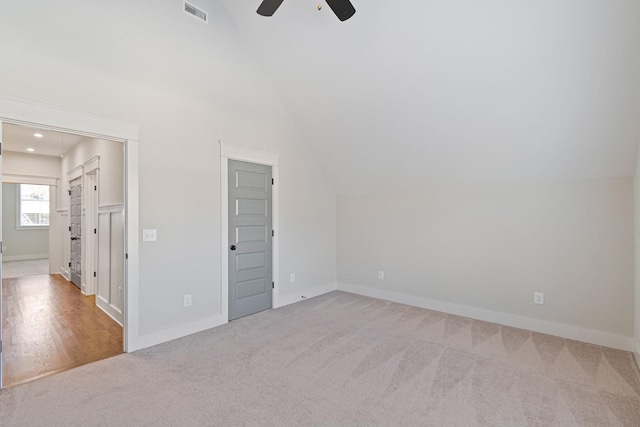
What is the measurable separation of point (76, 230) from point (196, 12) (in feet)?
15.1

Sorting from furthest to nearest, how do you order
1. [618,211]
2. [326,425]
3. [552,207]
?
[552,207], [618,211], [326,425]

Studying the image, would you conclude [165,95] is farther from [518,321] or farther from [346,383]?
[518,321]

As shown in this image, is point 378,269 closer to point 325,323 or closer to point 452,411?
point 325,323

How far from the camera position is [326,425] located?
1.95 meters

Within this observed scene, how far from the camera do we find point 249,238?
406 centimetres

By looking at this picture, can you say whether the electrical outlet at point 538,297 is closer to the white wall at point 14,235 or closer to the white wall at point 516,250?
the white wall at point 516,250

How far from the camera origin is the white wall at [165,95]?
8.24ft

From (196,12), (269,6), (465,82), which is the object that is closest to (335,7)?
(269,6)

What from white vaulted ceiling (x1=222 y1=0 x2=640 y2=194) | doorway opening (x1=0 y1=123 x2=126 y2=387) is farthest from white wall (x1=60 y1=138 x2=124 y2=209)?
white vaulted ceiling (x1=222 y1=0 x2=640 y2=194)

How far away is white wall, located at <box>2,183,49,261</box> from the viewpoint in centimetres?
870

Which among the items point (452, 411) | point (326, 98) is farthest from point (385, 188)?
point (452, 411)

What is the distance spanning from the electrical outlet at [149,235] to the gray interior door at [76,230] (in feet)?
11.1

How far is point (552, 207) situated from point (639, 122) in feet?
3.54

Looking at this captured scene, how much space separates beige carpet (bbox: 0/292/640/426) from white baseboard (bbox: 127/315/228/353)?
0.33 feet
